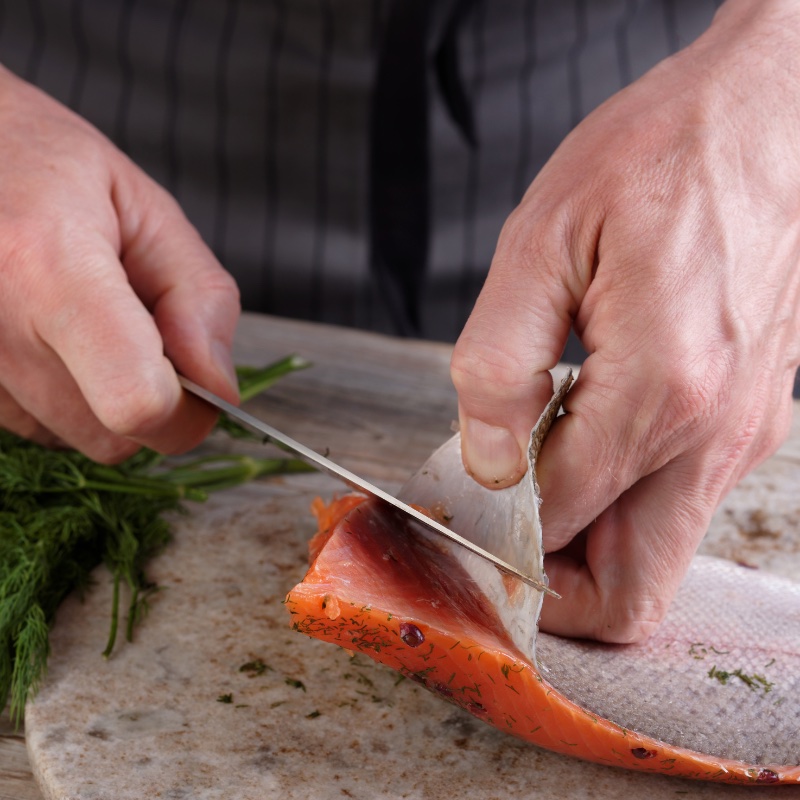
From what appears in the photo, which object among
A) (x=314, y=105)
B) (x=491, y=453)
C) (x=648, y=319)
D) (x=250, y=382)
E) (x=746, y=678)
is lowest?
(x=250, y=382)

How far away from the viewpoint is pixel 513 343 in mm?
1430

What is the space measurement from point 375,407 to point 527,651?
1326 millimetres

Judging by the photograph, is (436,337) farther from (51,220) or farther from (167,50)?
(51,220)

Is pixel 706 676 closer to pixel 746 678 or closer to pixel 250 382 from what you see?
pixel 746 678

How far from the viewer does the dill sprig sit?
176cm

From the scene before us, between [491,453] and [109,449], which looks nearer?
[491,453]

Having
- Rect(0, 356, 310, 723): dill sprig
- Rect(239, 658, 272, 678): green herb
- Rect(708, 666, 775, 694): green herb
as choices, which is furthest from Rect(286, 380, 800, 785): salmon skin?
Rect(0, 356, 310, 723): dill sprig

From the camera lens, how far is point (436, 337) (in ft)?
10.3

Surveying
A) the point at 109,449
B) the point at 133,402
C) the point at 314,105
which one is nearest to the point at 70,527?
the point at 109,449

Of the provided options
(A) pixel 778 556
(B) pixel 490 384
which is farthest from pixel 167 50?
(A) pixel 778 556

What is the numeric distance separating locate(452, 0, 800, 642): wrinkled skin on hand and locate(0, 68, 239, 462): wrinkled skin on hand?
68cm

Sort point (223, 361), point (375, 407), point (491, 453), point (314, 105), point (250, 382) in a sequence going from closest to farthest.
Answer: point (491, 453), point (223, 361), point (250, 382), point (375, 407), point (314, 105)

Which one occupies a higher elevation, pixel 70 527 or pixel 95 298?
pixel 95 298

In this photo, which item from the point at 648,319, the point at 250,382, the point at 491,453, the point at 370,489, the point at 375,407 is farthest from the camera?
the point at 375,407
